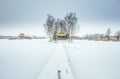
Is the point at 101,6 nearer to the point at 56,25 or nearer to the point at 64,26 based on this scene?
the point at 64,26

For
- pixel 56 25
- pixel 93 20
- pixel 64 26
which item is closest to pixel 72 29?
pixel 64 26

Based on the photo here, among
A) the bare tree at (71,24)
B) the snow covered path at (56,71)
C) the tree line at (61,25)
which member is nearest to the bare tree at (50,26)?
the tree line at (61,25)

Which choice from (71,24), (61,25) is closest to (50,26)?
(61,25)

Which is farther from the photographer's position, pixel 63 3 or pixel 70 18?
pixel 70 18

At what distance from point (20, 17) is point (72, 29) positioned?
12689mm

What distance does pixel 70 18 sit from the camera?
19344 mm

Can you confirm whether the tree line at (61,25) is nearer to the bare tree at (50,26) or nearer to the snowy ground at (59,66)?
the bare tree at (50,26)

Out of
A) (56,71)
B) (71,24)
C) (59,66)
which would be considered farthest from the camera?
(71,24)

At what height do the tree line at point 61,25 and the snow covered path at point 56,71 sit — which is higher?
the tree line at point 61,25

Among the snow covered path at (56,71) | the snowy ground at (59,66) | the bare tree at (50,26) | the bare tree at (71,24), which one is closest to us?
the snow covered path at (56,71)

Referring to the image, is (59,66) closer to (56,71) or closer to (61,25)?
(56,71)

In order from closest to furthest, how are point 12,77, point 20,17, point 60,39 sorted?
point 12,77 < point 20,17 < point 60,39

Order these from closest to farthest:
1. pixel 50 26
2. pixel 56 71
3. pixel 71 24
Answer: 1. pixel 56 71
2. pixel 71 24
3. pixel 50 26

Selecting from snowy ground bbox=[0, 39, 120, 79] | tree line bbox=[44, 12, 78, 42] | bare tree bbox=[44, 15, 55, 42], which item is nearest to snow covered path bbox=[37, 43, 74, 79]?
snowy ground bbox=[0, 39, 120, 79]
